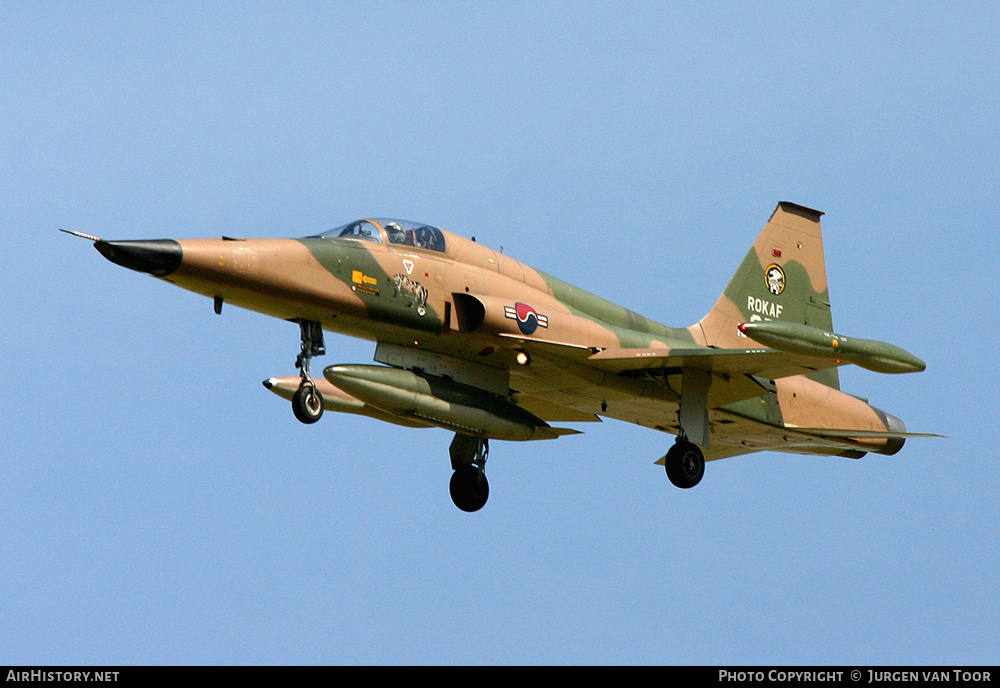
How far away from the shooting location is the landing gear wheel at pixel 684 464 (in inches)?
938

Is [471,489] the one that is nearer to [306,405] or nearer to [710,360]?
[710,360]

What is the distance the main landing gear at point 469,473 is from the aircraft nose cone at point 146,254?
23.0 feet

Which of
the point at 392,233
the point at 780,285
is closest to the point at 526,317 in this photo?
the point at 392,233

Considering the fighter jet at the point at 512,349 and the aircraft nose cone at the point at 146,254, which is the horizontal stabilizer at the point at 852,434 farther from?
the aircraft nose cone at the point at 146,254

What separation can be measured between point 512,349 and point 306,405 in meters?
3.63

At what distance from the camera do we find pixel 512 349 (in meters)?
22.7

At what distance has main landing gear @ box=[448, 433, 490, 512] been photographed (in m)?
24.8

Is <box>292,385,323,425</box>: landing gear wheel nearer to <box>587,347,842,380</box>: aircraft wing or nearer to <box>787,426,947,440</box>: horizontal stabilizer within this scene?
<box>587,347,842,380</box>: aircraft wing

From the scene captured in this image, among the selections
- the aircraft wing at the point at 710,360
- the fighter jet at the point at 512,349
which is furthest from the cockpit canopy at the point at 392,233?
the aircraft wing at the point at 710,360

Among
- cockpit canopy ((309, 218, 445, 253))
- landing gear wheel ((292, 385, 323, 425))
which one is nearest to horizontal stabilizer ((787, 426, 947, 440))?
cockpit canopy ((309, 218, 445, 253))

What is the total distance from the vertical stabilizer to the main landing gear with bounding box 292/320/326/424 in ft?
25.6

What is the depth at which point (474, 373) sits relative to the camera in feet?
75.8
